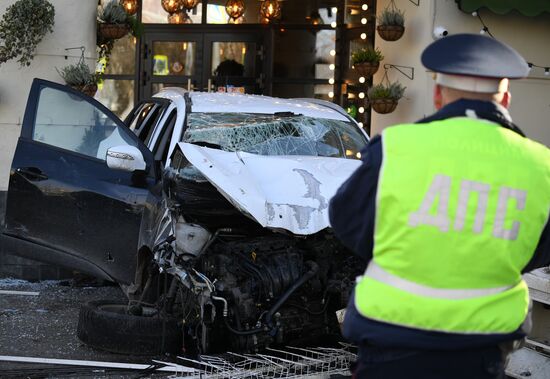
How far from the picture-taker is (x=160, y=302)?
6.36 meters

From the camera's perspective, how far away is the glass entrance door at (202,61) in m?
14.4

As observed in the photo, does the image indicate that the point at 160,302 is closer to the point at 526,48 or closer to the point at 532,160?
the point at 532,160

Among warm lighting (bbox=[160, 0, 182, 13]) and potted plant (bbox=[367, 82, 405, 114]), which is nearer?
potted plant (bbox=[367, 82, 405, 114])

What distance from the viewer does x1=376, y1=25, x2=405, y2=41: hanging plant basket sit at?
10.4 meters

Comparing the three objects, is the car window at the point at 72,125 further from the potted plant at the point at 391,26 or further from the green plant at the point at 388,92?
the potted plant at the point at 391,26

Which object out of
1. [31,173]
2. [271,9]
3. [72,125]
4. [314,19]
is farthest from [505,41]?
[31,173]

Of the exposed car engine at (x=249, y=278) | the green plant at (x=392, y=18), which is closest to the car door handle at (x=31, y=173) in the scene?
the exposed car engine at (x=249, y=278)

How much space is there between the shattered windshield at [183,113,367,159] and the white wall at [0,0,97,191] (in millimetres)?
3120

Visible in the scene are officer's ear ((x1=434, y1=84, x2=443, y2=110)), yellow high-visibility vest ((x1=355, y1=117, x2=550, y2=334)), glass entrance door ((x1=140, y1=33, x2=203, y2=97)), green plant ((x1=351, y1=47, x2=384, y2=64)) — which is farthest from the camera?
glass entrance door ((x1=140, y1=33, x2=203, y2=97))

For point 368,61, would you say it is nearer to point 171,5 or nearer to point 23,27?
point 171,5

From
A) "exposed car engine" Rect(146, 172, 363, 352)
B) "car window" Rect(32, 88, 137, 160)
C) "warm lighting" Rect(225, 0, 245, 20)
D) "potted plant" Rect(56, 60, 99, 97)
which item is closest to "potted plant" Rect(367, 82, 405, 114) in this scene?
"potted plant" Rect(56, 60, 99, 97)

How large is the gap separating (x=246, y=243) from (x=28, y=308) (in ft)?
10.2

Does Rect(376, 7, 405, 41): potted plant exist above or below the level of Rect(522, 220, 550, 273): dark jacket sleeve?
above

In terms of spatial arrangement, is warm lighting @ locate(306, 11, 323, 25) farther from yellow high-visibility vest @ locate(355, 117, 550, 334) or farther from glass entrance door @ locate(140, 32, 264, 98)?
yellow high-visibility vest @ locate(355, 117, 550, 334)
